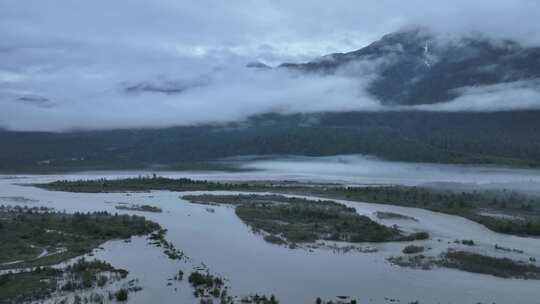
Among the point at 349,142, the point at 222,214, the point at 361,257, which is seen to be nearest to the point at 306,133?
the point at 349,142

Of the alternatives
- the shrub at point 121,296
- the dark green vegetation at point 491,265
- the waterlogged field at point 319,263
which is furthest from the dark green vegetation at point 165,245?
the dark green vegetation at point 491,265

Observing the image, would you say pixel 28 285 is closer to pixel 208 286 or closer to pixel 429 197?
pixel 208 286

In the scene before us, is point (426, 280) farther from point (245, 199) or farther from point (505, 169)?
point (505, 169)

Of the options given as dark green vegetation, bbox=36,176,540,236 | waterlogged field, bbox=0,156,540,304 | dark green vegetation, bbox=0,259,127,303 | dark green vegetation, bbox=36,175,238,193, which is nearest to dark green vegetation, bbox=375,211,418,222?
waterlogged field, bbox=0,156,540,304

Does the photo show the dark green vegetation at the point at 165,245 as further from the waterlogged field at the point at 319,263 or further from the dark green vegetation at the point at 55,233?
the dark green vegetation at the point at 55,233

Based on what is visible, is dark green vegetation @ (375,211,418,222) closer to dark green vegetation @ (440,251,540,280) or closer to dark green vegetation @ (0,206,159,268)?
dark green vegetation @ (440,251,540,280)

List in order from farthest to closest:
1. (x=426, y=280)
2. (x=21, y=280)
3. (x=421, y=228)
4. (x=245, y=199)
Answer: (x=245, y=199)
(x=421, y=228)
(x=426, y=280)
(x=21, y=280)
